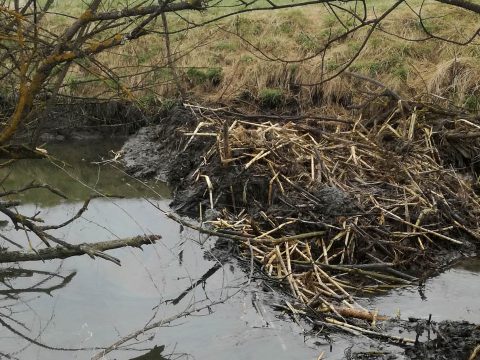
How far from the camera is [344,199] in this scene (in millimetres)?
6605

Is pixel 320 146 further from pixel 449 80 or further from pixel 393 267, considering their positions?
pixel 449 80

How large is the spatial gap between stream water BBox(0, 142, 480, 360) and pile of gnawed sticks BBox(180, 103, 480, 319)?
0.32m

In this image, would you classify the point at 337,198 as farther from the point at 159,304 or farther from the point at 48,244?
the point at 48,244

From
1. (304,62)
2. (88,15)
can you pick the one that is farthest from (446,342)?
(304,62)

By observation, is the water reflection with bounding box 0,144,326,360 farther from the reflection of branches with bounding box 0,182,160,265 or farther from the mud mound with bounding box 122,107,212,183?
the mud mound with bounding box 122,107,212,183

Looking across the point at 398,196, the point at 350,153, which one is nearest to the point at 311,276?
the point at 398,196

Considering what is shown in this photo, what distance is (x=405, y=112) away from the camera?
858 centimetres

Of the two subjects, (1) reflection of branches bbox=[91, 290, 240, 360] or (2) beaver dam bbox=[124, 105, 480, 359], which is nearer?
(1) reflection of branches bbox=[91, 290, 240, 360]

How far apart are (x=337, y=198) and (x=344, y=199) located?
0.07m

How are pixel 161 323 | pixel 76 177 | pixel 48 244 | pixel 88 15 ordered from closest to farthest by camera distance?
pixel 88 15 → pixel 161 323 → pixel 48 244 → pixel 76 177

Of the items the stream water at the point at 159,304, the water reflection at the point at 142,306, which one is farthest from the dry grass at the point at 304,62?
the stream water at the point at 159,304

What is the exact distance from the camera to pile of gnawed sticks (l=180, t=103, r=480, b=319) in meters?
6.03

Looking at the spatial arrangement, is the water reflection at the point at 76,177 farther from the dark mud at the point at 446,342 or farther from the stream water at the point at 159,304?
the dark mud at the point at 446,342

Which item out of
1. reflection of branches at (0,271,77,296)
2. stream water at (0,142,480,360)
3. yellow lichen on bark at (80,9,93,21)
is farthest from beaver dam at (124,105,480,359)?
yellow lichen on bark at (80,9,93,21)
